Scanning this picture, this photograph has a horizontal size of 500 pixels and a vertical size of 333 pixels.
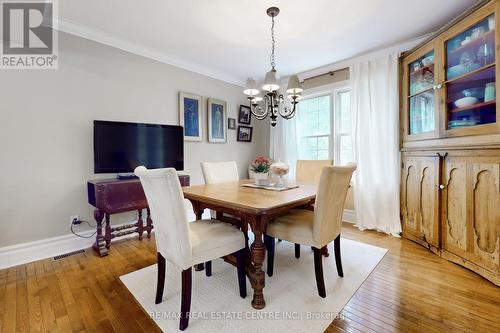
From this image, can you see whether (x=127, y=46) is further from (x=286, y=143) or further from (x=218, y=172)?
(x=286, y=143)

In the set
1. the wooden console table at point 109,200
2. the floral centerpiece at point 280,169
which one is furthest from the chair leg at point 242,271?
the wooden console table at point 109,200

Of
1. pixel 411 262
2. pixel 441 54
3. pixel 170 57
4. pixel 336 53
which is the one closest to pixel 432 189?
pixel 411 262

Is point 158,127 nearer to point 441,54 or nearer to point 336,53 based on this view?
point 336,53

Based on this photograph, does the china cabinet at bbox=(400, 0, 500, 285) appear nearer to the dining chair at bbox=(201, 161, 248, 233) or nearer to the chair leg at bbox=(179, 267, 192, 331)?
the dining chair at bbox=(201, 161, 248, 233)

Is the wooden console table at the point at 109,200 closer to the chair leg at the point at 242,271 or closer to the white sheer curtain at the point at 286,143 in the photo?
the chair leg at the point at 242,271

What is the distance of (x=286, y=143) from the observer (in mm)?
4215

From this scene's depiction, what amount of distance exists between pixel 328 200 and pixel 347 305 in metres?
0.73

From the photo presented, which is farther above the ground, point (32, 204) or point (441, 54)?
point (441, 54)

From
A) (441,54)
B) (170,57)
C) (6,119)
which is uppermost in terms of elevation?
(170,57)

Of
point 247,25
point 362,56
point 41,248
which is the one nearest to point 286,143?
point 362,56

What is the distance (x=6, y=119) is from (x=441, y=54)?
4.21 meters

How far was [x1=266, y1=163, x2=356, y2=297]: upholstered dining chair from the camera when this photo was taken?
5.19 feet

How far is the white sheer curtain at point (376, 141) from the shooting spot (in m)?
2.98

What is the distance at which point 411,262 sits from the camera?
2.23 meters
